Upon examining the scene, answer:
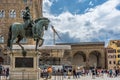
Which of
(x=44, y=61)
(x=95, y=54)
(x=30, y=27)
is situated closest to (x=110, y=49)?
(x=95, y=54)

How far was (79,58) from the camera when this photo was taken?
10050 centimetres

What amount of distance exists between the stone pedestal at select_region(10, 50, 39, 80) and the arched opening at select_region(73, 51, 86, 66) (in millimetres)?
74771

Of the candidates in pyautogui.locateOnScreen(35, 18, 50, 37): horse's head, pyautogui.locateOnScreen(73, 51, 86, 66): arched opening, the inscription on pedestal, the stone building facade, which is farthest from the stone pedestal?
pyautogui.locateOnScreen(73, 51, 86, 66): arched opening

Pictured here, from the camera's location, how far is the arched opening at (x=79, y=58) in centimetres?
9856

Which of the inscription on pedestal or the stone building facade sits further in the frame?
the stone building facade

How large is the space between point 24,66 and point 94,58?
78.0m

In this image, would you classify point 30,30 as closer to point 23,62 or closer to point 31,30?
point 31,30

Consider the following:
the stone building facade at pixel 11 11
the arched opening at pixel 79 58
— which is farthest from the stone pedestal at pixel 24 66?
the arched opening at pixel 79 58

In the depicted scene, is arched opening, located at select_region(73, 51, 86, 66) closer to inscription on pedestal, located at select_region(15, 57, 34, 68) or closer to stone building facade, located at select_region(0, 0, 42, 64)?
stone building facade, located at select_region(0, 0, 42, 64)

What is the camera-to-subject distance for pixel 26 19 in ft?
78.6

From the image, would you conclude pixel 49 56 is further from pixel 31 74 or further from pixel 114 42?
pixel 114 42

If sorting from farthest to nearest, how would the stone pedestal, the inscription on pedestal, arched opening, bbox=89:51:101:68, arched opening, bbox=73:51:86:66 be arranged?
arched opening, bbox=73:51:86:66 < arched opening, bbox=89:51:101:68 < the inscription on pedestal < the stone pedestal

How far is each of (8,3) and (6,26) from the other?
16.4ft

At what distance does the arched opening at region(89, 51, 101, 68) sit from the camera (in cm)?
9688
